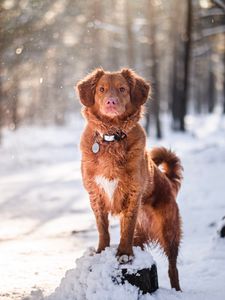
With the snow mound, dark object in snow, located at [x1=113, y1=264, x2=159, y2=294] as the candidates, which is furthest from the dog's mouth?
dark object in snow, located at [x1=113, y1=264, x2=159, y2=294]

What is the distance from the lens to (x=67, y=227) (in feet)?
27.8

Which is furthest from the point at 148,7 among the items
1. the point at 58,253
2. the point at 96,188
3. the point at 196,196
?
the point at 96,188

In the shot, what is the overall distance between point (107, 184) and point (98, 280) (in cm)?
86

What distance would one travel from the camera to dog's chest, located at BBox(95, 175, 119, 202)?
13.9 feet

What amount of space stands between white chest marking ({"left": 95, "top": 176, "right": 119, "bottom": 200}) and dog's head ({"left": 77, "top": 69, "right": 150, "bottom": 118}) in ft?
1.93

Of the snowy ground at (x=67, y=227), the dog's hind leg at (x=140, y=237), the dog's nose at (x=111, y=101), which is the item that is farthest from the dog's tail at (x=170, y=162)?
the dog's nose at (x=111, y=101)

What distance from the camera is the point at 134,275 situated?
4227mm

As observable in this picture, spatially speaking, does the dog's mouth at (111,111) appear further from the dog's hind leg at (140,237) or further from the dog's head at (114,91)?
the dog's hind leg at (140,237)

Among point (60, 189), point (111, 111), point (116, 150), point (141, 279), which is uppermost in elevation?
point (111, 111)

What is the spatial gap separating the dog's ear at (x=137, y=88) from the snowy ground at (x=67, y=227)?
182 centimetres

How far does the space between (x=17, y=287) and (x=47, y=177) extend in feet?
33.3

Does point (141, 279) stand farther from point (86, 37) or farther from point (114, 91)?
point (86, 37)

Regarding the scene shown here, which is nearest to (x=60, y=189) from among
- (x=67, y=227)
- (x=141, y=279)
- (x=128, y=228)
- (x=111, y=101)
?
(x=67, y=227)

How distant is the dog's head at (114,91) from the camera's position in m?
4.20
